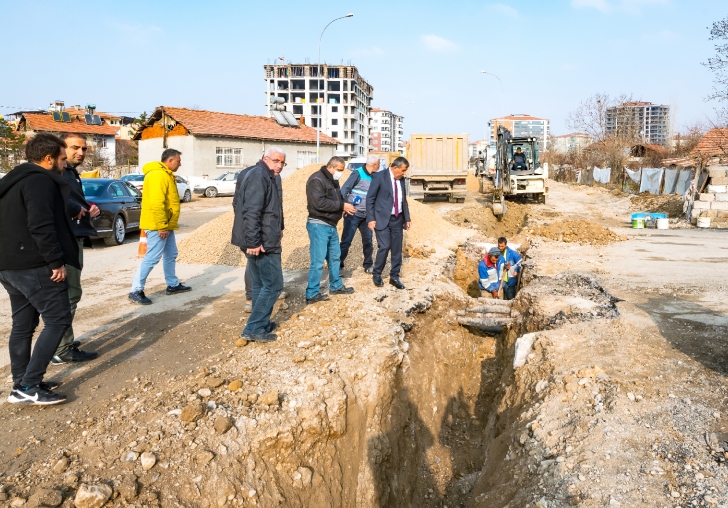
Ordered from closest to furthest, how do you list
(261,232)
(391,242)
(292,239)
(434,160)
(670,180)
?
1. (261,232)
2. (391,242)
3. (292,239)
4. (434,160)
5. (670,180)

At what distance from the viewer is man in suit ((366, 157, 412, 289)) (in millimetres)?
6641

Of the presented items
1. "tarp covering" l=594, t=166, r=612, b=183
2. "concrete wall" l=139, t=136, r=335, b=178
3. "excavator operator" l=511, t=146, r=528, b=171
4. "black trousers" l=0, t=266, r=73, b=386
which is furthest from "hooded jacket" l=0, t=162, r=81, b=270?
"tarp covering" l=594, t=166, r=612, b=183

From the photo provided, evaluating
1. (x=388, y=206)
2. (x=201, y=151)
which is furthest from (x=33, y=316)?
(x=201, y=151)

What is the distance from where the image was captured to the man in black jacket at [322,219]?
595 centimetres

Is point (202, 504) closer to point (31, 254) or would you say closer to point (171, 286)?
point (31, 254)

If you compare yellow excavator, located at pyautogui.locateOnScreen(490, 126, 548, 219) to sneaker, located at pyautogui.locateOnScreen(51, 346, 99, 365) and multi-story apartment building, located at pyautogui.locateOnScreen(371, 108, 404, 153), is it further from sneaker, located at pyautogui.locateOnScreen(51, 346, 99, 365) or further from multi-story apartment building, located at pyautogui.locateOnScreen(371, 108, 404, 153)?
multi-story apartment building, located at pyautogui.locateOnScreen(371, 108, 404, 153)

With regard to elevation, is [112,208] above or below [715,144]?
below

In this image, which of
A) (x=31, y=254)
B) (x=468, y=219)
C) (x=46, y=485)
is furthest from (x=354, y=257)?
(x=468, y=219)

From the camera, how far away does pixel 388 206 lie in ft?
21.8

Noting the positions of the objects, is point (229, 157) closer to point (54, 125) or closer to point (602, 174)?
point (54, 125)

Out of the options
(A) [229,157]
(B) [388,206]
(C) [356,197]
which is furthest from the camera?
(A) [229,157]

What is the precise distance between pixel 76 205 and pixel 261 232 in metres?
1.63

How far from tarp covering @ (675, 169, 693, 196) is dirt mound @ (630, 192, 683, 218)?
136cm

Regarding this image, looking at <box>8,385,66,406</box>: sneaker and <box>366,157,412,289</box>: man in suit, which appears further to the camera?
<box>366,157,412,289</box>: man in suit
